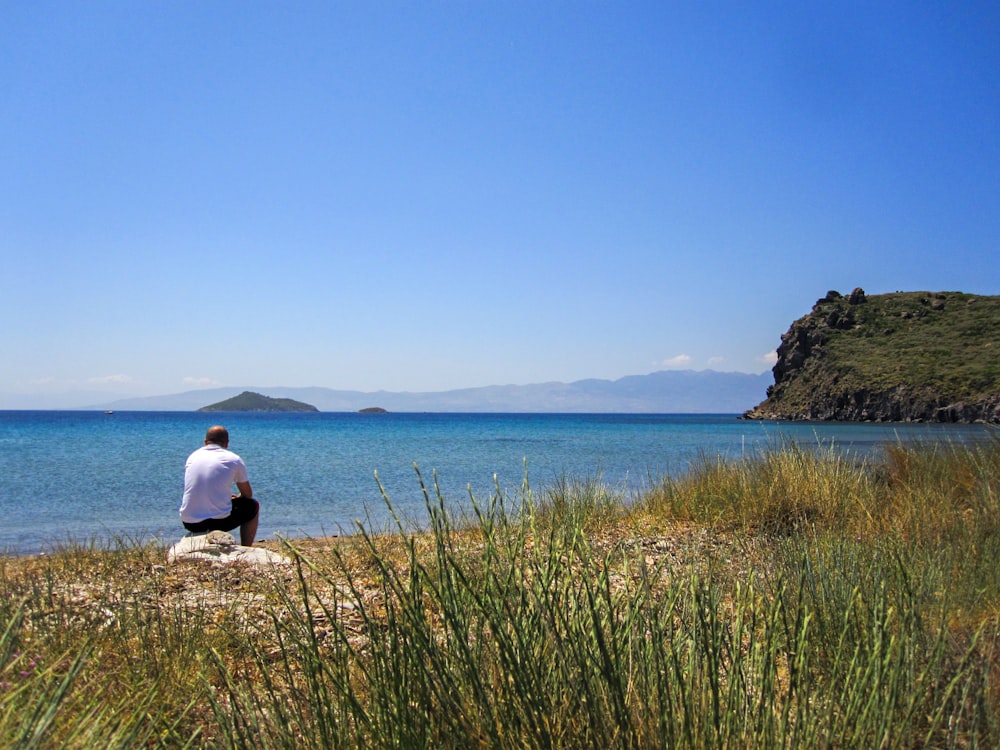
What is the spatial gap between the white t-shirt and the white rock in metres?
0.61

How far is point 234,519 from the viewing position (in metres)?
7.97

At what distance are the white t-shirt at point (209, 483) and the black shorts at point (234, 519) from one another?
0.06 metres

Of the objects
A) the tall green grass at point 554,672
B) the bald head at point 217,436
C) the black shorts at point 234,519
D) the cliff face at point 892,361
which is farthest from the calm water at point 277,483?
the cliff face at point 892,361

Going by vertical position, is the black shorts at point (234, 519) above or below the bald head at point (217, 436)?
below

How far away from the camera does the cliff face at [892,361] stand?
5287 cm

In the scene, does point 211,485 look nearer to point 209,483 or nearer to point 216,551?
point 209,483

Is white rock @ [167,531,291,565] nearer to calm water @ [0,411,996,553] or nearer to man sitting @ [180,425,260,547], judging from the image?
man sitting @ [180,425,260,547]

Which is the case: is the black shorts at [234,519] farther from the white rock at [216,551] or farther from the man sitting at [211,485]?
the white rock at [216,551]

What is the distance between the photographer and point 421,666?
2.00m

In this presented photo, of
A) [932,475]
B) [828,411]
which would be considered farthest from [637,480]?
[828,411]

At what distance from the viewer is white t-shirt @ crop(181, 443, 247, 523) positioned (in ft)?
24.8

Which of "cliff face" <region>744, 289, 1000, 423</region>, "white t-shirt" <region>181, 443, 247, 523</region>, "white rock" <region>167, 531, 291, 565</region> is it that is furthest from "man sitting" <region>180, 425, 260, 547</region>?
"cliff face" <region>744, 289, 1000, 423</region>

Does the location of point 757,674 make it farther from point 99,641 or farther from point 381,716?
point 99,641

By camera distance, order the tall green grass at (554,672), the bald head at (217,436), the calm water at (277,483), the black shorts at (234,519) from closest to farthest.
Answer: the tall green grass at (554,672) → the black shorts at (234,519) → the bald head at (217,436) → the calm water at (277,483)
